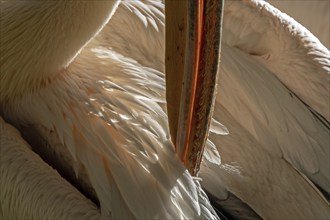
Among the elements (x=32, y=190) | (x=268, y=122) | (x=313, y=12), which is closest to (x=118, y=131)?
(x=32, y=190)

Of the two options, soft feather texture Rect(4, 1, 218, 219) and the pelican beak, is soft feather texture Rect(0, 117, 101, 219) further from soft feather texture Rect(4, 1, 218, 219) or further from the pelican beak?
the pelican beak

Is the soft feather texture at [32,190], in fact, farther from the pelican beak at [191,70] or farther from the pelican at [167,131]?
the pelican beak at [191,70]

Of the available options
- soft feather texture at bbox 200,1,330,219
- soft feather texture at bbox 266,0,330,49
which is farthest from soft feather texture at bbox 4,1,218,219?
soft feather texture at bbox 266,0,330,49

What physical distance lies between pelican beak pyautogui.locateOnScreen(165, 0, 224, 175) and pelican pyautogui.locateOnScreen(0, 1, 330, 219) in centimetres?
5

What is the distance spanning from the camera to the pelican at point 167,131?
170 centimetres

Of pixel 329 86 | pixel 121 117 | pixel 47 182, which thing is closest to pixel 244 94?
pixel 329 86

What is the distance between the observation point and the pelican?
170cm

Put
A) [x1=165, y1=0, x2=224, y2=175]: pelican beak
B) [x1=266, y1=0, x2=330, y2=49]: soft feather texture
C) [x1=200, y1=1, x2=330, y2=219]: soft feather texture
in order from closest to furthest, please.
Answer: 1. [x1=165, y1=0, x2=224, y2=175]: pelican beak
2. [x1=200, y1=1, x2=330, y2=219]: soft feather texture
3. [x1=266, y1=0, x2=330, y2=49]: soft feather texture

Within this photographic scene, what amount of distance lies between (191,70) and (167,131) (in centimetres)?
15

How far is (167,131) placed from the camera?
5.89 feet

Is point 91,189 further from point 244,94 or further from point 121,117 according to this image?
point 244,94

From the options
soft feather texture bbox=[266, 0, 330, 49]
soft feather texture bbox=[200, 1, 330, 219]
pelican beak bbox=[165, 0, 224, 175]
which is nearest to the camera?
pelican beak bbox=[165, 0, 224, 175]

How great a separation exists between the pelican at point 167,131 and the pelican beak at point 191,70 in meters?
0.05

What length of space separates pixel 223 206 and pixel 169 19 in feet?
1.28
